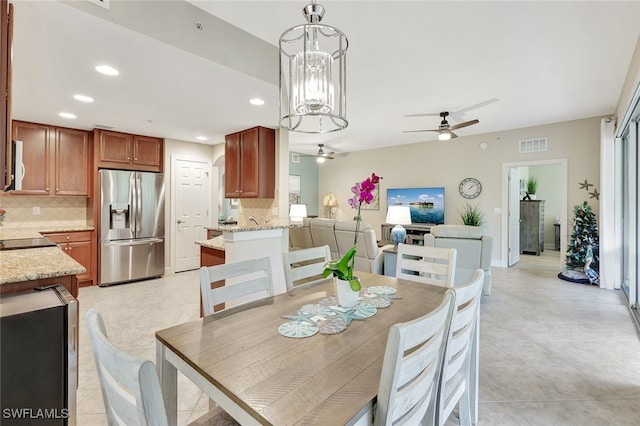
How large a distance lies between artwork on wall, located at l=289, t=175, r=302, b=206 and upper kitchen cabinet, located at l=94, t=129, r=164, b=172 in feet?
12.1

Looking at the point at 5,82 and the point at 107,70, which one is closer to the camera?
the point at 5,82

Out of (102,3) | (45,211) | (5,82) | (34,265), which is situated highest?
(102,3)

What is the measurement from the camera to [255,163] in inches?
161

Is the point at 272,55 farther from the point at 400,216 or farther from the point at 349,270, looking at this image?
the point at 400,216

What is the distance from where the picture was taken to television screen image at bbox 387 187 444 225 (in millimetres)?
6594

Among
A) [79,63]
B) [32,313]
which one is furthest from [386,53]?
[32,313]

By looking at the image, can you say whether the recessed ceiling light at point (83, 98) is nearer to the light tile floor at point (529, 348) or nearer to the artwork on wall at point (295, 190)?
the light tile floor at point (529, 348)

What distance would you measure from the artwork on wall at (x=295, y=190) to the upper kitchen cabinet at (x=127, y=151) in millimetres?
3685

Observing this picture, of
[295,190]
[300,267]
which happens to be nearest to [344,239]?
[300,267]

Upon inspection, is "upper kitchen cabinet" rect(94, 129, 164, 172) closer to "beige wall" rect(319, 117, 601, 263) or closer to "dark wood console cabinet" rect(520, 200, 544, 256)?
"beige wall" rect(319, 117, 601, 263)

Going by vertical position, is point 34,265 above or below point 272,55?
below

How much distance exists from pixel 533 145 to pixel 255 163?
197 inches

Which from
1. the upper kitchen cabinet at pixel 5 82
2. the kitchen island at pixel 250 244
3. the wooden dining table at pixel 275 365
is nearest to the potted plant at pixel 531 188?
the kitchen island at pixel 250 244

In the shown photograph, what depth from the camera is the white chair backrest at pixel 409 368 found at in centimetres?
78
